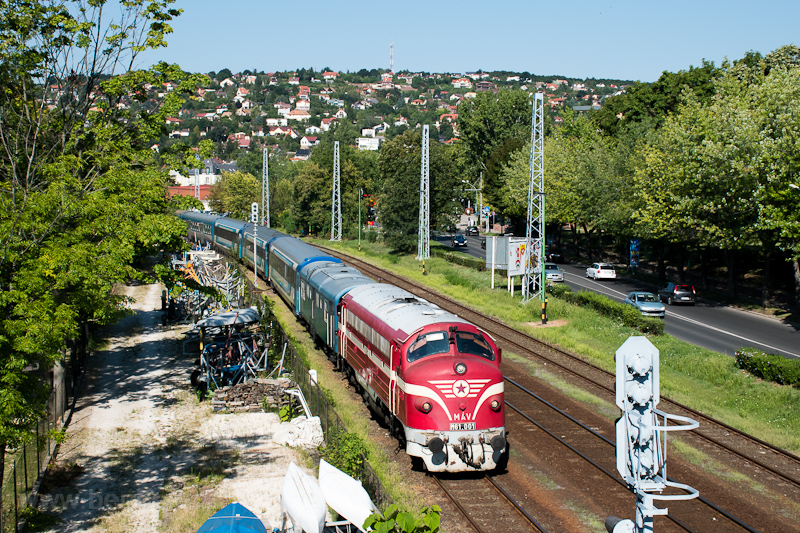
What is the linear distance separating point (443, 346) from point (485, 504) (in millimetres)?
3685

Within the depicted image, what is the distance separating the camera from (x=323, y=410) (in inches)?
783

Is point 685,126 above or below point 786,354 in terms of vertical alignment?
above

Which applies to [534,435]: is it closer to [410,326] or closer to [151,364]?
[410,326]

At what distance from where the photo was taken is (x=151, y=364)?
28.7 metres

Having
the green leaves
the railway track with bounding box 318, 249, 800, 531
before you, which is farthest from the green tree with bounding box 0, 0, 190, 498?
the railway track with bounding box 318, 249, 800, 531

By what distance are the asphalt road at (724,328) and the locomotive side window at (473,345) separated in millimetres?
19463

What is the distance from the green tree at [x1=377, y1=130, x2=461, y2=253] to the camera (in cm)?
6681

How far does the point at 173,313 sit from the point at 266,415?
17.5 metres

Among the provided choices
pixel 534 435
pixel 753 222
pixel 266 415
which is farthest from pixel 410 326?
pixel 753 222

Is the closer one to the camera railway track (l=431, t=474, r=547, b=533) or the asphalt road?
railway track (l=431, t=474, r=547, b=533)

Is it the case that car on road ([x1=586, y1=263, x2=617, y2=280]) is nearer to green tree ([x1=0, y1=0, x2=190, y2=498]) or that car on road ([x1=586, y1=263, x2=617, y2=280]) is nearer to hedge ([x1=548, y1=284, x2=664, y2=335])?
hedge ([x1=548, y1=284, x2=664, y2=335])

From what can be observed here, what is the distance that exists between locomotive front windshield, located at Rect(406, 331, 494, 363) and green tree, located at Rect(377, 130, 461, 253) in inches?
1968

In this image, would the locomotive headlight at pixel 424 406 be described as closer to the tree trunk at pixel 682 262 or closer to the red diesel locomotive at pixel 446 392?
the red diesel locomotive at pixel 446 392

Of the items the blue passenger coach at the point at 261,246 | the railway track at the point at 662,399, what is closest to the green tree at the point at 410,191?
the blue passenger coach at the point at 261,246
